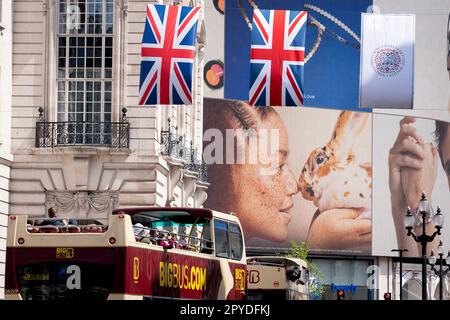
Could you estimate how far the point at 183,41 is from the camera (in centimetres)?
3906

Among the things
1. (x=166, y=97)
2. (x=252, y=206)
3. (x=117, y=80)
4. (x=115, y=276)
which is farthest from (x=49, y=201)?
(x=252, y=206)

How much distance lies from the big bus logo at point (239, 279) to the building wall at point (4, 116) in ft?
52.8

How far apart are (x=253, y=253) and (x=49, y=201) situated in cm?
6690

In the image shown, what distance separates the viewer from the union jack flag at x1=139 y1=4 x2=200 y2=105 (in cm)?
3891

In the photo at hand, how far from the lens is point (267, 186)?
374ft

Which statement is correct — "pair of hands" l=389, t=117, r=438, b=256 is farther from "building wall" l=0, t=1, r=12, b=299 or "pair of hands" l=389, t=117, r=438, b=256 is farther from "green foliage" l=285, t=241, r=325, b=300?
"building wall" l=0, t=1, r=12, b=299

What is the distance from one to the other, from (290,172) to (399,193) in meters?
9.45

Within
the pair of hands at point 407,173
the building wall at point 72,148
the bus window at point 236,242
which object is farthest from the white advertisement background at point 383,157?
the bus window at point 236,242

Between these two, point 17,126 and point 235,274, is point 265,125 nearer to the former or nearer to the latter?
point 17,126

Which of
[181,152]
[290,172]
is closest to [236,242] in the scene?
[181,152]

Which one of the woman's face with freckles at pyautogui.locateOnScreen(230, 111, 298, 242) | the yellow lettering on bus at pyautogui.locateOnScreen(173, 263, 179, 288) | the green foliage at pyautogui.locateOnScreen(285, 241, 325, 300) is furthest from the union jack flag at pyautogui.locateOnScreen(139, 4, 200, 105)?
the woman's face with freckles at pyautogui.locateOnScreen(230, 111, 298, 242)

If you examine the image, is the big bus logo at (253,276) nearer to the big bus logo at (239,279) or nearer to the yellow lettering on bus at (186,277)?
the big bus logo at (239,279)

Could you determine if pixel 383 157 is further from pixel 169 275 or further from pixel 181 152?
pixel 169 275

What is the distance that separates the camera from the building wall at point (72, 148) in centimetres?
→ 4700
